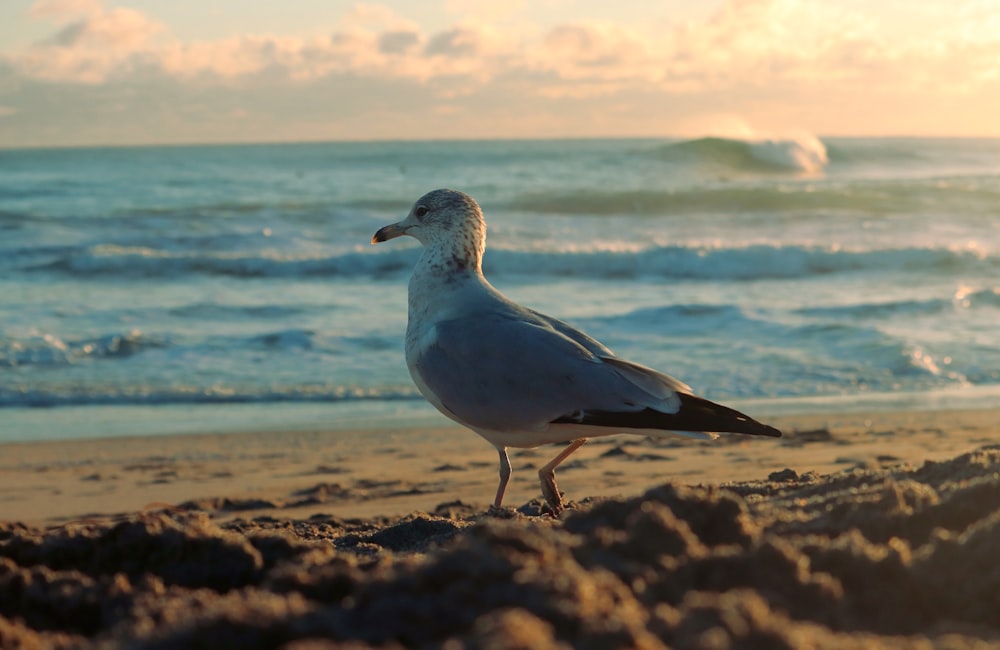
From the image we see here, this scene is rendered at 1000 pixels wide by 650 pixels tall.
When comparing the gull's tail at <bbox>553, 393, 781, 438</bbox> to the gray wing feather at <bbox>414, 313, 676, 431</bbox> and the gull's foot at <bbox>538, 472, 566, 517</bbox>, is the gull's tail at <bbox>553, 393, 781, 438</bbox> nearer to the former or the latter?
the gray wing feather at <bbox>414, 313, 676, 431</bbox>

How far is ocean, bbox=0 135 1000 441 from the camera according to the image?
8.75m

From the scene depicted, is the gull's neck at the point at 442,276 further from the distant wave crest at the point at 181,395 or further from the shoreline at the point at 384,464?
the distant wave crest at the point at 181,395

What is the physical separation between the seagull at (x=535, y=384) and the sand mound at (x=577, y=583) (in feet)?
2.24

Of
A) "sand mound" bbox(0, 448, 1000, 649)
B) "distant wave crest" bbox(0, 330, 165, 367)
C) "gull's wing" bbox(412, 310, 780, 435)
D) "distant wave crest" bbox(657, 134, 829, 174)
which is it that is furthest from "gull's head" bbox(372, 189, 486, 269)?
"distant wave crest" bbox(657, 134, 829, 174)

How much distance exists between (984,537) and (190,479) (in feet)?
16.1

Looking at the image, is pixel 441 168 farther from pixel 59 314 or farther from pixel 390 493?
pixel 390 493

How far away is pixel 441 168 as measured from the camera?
4488 centimetres

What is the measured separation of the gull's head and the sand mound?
182 centimetres

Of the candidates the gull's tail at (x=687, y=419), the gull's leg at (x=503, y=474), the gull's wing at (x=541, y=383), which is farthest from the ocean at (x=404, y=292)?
the gull's tail at (x=687, y=419)

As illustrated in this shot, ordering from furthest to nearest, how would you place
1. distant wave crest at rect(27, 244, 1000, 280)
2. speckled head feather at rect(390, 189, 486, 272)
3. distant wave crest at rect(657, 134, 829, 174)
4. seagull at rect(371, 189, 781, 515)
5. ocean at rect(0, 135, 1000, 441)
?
distant wave crest at rect(657, 134, 829, 174) < distant wave crest at rect(27, 244, 1000, 280) < ocean at rect(0, 135, 1000, 441) < speckled head feather at rect(390, 189, 486, 272) < seagull at rect(371, 189, 781, 515)

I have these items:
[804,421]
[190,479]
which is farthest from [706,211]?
[190,479]

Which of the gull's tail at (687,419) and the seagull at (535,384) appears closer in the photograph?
the gull's tail at (687,419)

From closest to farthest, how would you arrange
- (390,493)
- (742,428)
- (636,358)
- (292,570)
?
(292,570) → (742,428) → (390,493) → (636,358)

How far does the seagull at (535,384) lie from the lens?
396 cm
